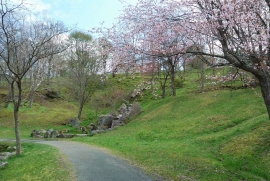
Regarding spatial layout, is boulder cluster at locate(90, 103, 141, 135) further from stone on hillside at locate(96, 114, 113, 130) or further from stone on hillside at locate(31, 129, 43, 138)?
stone on hillside at locate(31, 129, 43, 138)

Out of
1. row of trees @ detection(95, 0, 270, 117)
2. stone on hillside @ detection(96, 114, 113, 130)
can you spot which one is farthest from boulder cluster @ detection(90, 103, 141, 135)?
row of trees @ detection(95, 0, 270, 117)

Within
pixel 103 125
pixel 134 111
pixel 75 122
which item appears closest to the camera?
Result: pixel 103 125

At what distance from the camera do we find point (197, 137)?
607 inches

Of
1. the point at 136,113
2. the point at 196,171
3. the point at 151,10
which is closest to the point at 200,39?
the point at 151,10

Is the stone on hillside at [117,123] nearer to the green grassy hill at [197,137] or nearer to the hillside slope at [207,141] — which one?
the hillside slope at [207,141]

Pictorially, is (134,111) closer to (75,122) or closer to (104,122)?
(104,122)

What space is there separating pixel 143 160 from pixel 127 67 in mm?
4261

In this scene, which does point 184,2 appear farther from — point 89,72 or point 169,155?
point 89,72

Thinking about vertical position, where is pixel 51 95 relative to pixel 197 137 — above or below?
above

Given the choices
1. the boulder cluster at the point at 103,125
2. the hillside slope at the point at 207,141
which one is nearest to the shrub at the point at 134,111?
the boulder cluster at the point at 103,125

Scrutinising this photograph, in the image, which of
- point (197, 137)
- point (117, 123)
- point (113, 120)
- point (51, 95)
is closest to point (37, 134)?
point (113, 120)

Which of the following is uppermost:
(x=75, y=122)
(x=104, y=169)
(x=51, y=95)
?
(x=51, y=95)

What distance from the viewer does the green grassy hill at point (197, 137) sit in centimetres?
877

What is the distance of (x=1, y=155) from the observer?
1430 centimetres
